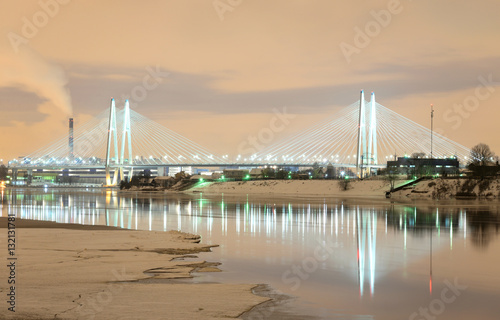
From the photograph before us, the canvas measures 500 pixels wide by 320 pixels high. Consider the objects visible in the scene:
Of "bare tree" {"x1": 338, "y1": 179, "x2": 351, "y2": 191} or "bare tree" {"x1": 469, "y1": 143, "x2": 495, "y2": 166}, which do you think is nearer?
"bare tree" {"x1": 338, "y1": 179, "x2": 351, "y2": 191}

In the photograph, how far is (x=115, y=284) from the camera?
38.7 ft

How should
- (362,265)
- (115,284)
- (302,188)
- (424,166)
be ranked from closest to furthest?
(115,284) < (362,265) < (302,188) < (424,166)

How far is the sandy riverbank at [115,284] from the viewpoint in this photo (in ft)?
31.7

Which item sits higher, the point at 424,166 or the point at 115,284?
the point at 424,166

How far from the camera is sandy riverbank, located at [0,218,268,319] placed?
965 cm

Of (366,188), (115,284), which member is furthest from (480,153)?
(115,284)

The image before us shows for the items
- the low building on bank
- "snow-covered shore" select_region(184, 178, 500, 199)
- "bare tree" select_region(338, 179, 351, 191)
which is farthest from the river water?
the low building on bank

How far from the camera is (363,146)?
83.7 m

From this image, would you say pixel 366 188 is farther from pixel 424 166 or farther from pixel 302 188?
pixel 424 166

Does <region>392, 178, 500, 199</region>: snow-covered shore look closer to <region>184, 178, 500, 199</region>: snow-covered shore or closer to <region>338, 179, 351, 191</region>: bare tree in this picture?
<region>184, 178, 500, 199</region>: snow-covered shore

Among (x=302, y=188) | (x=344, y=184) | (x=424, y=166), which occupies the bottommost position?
(x=302, y=188)

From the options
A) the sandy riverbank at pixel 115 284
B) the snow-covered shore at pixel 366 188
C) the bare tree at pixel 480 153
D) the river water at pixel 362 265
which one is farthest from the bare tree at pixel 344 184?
the sandy riverbank at pixel 115 284

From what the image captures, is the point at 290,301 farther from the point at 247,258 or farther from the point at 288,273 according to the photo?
the point at 247,258

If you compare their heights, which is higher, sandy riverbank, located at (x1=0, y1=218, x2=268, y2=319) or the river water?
sandy riverbank, located at (x1=0, y1=218, x2=268, y2=319)
